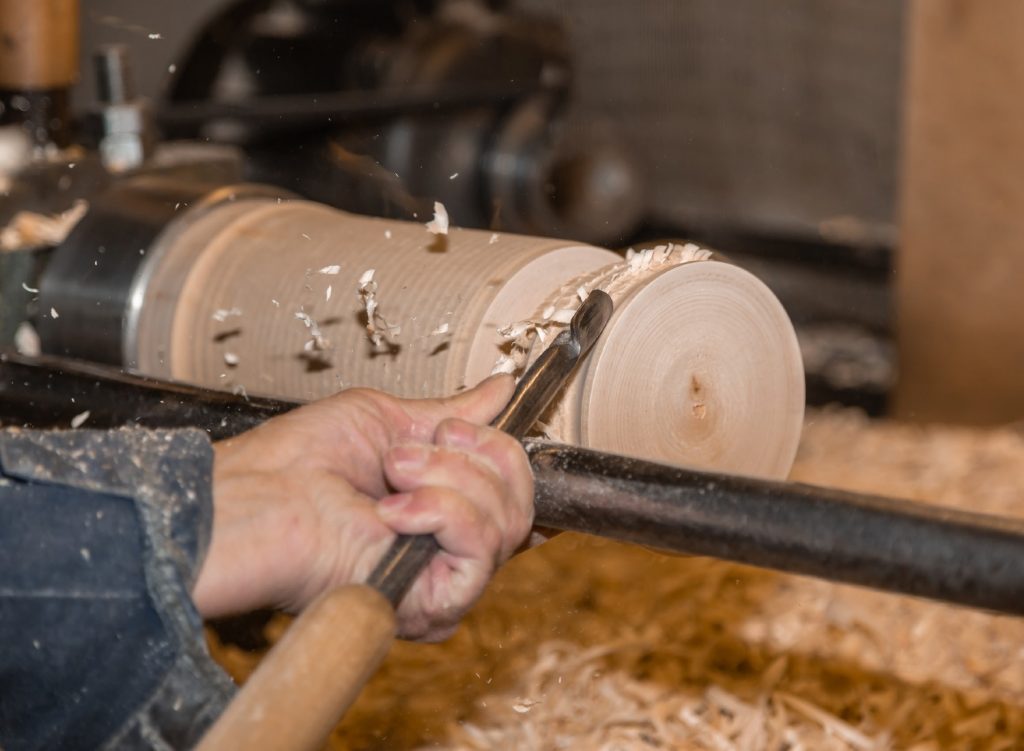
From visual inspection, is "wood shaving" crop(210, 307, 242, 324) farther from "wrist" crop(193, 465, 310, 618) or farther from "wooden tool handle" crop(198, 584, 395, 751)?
"wooden tool handle" crop(198, 584, 395, 751)

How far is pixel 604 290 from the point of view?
0.83 m

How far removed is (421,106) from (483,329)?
872 millimetres

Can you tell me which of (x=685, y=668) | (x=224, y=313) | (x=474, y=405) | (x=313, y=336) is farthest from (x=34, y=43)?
(x=685, y=668)

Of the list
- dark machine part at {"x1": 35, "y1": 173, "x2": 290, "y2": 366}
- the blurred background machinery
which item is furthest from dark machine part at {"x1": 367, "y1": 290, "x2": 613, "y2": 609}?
dark machine part at {"x1": 35, "y1": 173, "x2": 290, "y2": 366}

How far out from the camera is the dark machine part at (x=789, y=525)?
0.57m

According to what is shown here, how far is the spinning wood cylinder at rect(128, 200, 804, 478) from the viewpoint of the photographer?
82 cm

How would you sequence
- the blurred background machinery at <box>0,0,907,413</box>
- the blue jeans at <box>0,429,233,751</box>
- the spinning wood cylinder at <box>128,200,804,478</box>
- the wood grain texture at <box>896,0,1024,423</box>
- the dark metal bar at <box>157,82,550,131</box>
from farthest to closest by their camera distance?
the wood grain texture at <box>896,0,1024,423</box> < the dark metal bar at <box>157,82,550,131</box> < the blurred background machinery at <box>0,0,907,413</box> < the spinning wood cylinder at <box>128,200,804,478</box> < the blue jeans at <box>0,429,233,751</box>

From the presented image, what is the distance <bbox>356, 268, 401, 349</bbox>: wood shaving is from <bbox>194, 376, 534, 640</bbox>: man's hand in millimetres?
199

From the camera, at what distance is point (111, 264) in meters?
1.06

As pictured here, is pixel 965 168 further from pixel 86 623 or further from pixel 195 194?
pixel 86 623

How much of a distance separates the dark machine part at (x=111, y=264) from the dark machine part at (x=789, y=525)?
51 centimetres

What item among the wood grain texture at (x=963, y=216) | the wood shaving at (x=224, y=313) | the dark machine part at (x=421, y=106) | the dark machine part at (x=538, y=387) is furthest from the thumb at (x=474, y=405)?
the wood grain texture at (x=963, y=216)

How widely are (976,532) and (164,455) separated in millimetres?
434

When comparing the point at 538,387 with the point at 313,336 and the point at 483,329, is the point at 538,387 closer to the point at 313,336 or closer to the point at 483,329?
the point at 483,329
